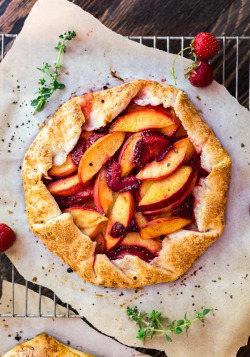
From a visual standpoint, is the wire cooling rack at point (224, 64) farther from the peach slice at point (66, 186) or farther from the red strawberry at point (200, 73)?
the peach slice at point (66, 186)

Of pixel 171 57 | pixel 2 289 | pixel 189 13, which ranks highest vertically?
pixel 189 13

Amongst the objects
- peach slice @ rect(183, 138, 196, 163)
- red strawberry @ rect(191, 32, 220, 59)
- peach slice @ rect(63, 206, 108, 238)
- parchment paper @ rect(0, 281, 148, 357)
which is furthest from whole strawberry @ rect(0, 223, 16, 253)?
red strawberry @ rect(191, 32, 220, 59)

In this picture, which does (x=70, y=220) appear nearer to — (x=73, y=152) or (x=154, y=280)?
(x=73, y=152)

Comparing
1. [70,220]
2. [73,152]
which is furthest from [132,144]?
[70,220]

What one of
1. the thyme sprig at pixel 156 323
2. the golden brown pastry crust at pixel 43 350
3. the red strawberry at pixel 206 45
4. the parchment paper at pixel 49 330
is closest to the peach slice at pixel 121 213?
the thyme sprig at pixel 156 323

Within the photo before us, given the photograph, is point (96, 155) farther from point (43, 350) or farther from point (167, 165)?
point (43, 350)

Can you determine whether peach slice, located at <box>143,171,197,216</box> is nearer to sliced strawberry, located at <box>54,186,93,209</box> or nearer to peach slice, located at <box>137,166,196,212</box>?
peach slice, located at <box>137,166,196,212</box>
